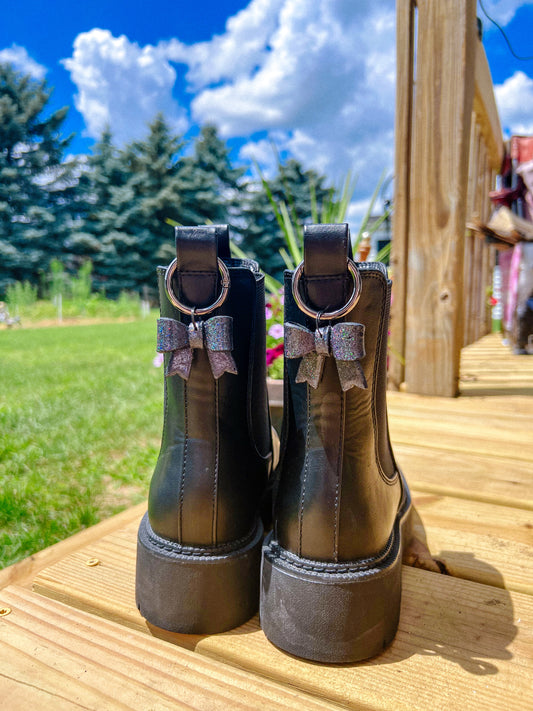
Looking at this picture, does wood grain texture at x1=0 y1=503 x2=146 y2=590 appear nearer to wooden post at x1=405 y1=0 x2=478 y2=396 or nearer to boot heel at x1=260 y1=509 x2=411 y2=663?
boot heel at x1=260 y1=509 x2=411 y2=663

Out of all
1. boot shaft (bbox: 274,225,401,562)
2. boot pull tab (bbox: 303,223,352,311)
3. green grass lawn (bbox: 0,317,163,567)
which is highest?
boot pull tab (bbox: 303,223,352,311)

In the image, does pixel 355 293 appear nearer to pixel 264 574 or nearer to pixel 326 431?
pixel 326 431

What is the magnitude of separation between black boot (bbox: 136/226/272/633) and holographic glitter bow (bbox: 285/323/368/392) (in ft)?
0.30

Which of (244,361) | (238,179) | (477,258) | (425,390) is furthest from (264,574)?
(238,179)

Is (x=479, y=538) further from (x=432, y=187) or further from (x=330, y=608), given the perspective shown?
(x=432, y=187)

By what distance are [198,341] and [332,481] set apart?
0.26m

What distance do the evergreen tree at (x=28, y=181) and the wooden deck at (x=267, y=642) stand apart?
64.4ft

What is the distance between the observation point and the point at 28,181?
20125 millimetres

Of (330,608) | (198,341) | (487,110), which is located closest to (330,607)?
(330,608)

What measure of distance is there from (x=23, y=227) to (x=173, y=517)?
21.5m

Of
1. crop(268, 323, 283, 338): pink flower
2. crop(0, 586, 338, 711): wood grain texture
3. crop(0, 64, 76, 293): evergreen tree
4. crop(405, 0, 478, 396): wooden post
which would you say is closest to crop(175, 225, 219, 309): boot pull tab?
crop(0, 586, 338, 711): wood grain texture

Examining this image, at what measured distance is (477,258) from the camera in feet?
13.7

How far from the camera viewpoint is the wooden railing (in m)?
2.00

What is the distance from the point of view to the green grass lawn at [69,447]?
56.1 inches
